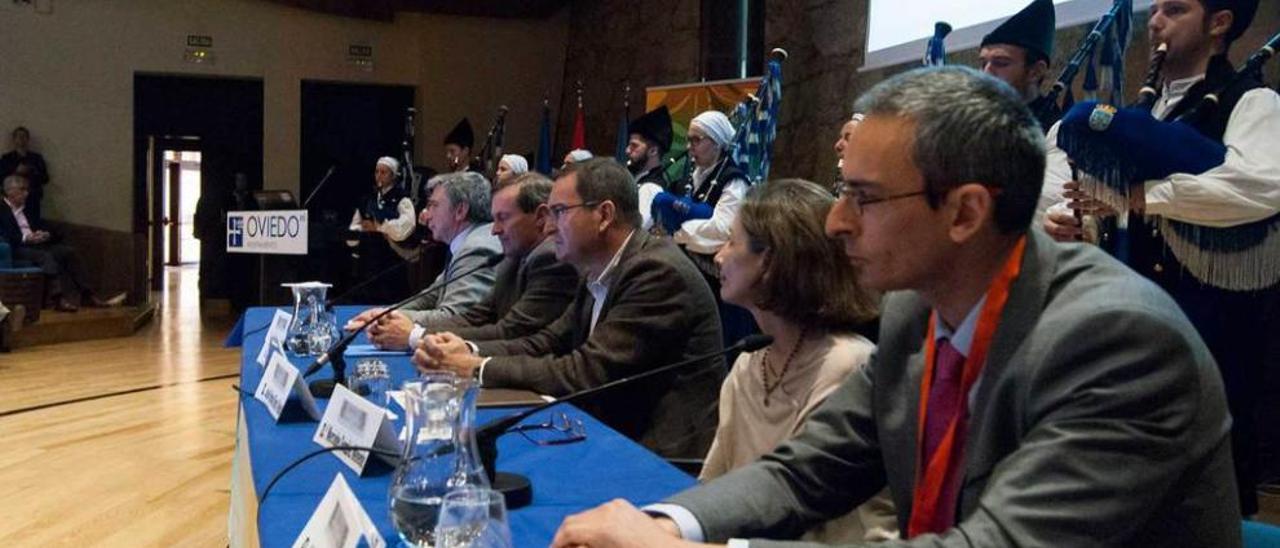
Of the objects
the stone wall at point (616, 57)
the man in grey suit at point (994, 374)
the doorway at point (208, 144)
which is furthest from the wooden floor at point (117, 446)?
the stone wall at point (616, 57)

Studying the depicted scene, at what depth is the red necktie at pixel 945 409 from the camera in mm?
1114

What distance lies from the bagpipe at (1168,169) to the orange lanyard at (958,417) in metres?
1.19

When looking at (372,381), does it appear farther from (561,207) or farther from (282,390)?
(561,207)

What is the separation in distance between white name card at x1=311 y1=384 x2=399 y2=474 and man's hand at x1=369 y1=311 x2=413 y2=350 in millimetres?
1210

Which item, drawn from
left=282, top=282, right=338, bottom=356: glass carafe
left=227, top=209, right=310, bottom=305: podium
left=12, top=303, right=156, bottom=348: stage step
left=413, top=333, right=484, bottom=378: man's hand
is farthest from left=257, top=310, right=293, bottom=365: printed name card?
left=12, top=303, right=156, bottom=348: stage step

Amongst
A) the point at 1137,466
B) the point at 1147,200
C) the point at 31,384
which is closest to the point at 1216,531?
the point at 1137,466

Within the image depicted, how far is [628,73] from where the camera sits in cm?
1005

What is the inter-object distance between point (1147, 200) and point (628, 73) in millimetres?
8095

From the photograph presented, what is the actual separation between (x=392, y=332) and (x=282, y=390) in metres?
1.00

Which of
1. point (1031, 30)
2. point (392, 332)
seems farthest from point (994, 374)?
point (392, 332)

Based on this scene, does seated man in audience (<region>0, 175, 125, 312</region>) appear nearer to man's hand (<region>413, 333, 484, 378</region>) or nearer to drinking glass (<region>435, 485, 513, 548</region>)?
man's hand (<region>413, 333, 484, 378</region>)

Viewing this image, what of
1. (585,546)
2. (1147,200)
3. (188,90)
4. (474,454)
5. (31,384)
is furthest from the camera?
(188,90)

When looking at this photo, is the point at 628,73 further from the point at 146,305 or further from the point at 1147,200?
the point at 1147,200

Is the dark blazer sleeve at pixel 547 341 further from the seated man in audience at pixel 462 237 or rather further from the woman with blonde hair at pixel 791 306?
the woman with blonde hair at pixel 791 306
